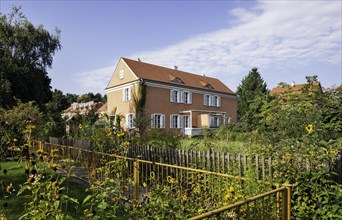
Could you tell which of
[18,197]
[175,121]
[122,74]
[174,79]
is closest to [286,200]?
[18,197]

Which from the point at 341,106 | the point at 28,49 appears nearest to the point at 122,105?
the point at 28,49

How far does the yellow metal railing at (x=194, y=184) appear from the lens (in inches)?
112

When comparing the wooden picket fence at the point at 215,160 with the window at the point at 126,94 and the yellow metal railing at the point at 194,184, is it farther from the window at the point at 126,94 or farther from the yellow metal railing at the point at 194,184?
the window at the point at 126,94

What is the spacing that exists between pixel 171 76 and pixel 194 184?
28.0 meters

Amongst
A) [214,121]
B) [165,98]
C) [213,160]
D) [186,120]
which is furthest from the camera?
[214,121]

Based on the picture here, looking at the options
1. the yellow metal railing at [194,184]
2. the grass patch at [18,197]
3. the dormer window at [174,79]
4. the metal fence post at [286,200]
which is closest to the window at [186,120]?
the dormer window at [174,79]

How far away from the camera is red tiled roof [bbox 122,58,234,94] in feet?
96.9

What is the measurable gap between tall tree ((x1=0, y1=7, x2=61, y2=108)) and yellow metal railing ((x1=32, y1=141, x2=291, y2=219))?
16796 mm

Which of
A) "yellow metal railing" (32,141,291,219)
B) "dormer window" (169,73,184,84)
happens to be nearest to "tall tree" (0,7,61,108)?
"dormer window" (169,73,184,84)

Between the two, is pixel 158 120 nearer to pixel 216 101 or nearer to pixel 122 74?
pixel 122 74

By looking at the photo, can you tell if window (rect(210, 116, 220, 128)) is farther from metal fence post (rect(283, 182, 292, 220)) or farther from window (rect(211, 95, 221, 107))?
metal fence post (rect(283, 182, 292, 220))

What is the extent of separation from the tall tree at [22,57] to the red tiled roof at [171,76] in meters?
8.34

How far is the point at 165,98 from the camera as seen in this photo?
97.7ft

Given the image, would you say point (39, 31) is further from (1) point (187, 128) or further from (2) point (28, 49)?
(1) point (187, 128)
